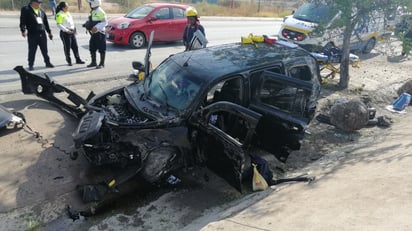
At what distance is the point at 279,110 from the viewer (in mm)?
5242

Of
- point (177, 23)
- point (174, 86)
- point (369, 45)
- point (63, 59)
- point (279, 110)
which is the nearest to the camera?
point (279, 110)

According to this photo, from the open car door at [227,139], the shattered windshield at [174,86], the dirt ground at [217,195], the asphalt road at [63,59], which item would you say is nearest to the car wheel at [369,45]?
the asphalt road at [63,59]

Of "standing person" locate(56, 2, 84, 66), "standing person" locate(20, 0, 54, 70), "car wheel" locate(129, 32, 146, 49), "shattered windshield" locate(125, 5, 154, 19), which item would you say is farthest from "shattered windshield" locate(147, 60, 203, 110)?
"shattered windshield" locate(125, 5, 154, 19)

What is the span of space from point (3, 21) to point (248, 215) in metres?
16.5

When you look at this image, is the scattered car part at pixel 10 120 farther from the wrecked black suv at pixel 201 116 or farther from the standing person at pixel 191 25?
the standing person at pixel 191 25

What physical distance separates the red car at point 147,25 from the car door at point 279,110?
8509 millimetres

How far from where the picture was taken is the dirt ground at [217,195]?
3.90 meters

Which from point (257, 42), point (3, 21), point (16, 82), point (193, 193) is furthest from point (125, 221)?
point (3, 21)

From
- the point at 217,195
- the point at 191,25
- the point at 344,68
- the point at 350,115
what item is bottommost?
the point at 217,195

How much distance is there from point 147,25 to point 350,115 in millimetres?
8424

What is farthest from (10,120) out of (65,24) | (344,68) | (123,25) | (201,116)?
(344,68)

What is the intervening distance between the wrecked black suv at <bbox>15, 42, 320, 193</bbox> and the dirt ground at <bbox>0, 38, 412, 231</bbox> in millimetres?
384

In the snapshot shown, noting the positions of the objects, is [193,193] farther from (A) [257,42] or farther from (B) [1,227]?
(A) [257,42]

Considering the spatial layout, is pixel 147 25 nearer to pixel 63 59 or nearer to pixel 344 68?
pixel 63 59
